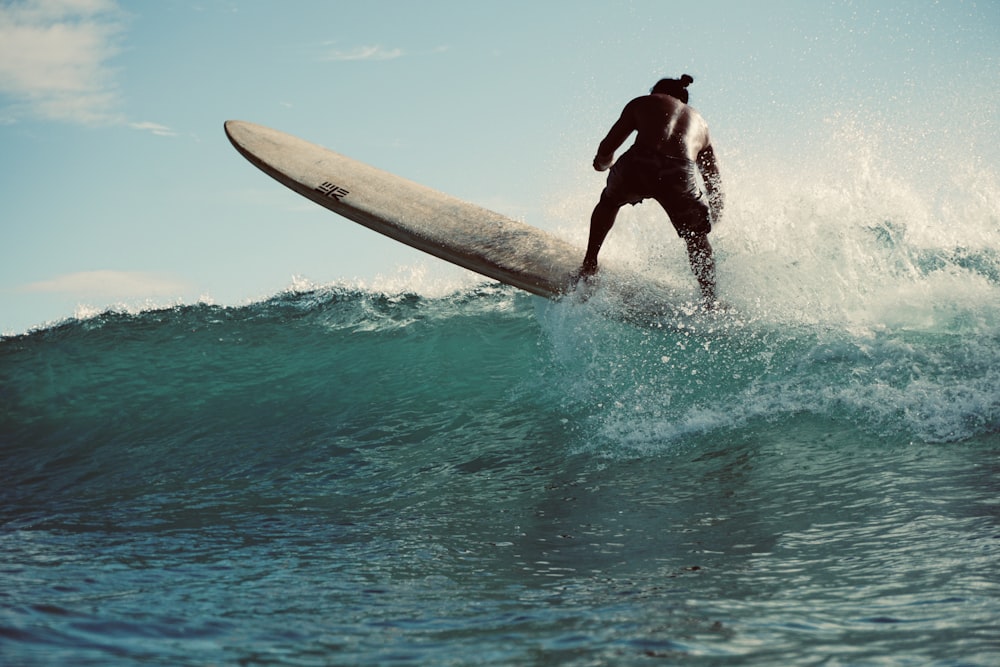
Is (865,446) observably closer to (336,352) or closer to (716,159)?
(716,159)

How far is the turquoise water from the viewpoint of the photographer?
80.6 inches

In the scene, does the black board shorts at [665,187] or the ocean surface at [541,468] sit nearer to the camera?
the ocean surface at [541,468]

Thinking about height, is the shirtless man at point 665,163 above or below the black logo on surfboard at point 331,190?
below

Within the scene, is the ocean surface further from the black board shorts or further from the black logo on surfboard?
the black logo on surfboard

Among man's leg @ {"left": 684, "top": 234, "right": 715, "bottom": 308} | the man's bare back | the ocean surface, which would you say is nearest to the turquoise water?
the ocean surface

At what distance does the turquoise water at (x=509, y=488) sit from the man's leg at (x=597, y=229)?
1.06ft

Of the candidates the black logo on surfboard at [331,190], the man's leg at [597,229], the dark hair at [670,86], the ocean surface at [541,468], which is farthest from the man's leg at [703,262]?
the black logo on surfboard at [331,190]

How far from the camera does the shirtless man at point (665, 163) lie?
4.85m

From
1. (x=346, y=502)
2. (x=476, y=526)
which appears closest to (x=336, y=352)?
(x=346, y=502)

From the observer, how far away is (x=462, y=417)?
19.5 ft

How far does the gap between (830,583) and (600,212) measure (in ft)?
10.2

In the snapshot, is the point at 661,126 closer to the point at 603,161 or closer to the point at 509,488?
the point at 603,161

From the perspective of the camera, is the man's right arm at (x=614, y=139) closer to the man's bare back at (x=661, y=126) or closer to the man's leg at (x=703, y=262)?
the man's bare back at (x=661, y=126)

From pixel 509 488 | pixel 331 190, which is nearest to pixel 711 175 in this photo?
pixel 509 488
